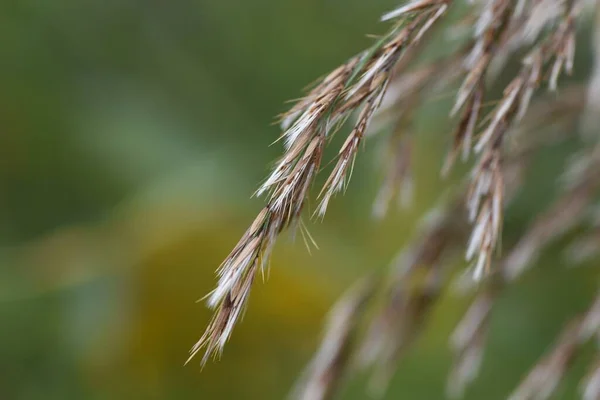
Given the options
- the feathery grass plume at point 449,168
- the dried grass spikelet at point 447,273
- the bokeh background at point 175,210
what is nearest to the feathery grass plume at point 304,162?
the feathery grass plume at point 449,168

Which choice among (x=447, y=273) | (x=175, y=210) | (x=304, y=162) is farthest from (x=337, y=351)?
(x=175, y=210)

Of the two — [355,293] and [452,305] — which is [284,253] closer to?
[452,305]

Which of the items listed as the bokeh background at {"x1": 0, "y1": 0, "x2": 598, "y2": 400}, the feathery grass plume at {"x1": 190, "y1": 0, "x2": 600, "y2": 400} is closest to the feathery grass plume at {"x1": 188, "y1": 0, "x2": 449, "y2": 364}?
the feathery grass plume at {"x1": 190, "y1": 0, "x2": 600, "y2": 400}

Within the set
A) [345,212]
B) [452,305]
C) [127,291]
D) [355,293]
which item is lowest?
[452,305]

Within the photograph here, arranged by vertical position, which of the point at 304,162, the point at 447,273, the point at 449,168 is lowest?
the point at 447,273

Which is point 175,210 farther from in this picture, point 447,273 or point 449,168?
Result: point 449,168

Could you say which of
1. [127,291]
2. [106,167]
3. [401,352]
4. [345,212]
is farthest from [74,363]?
[401,352]
